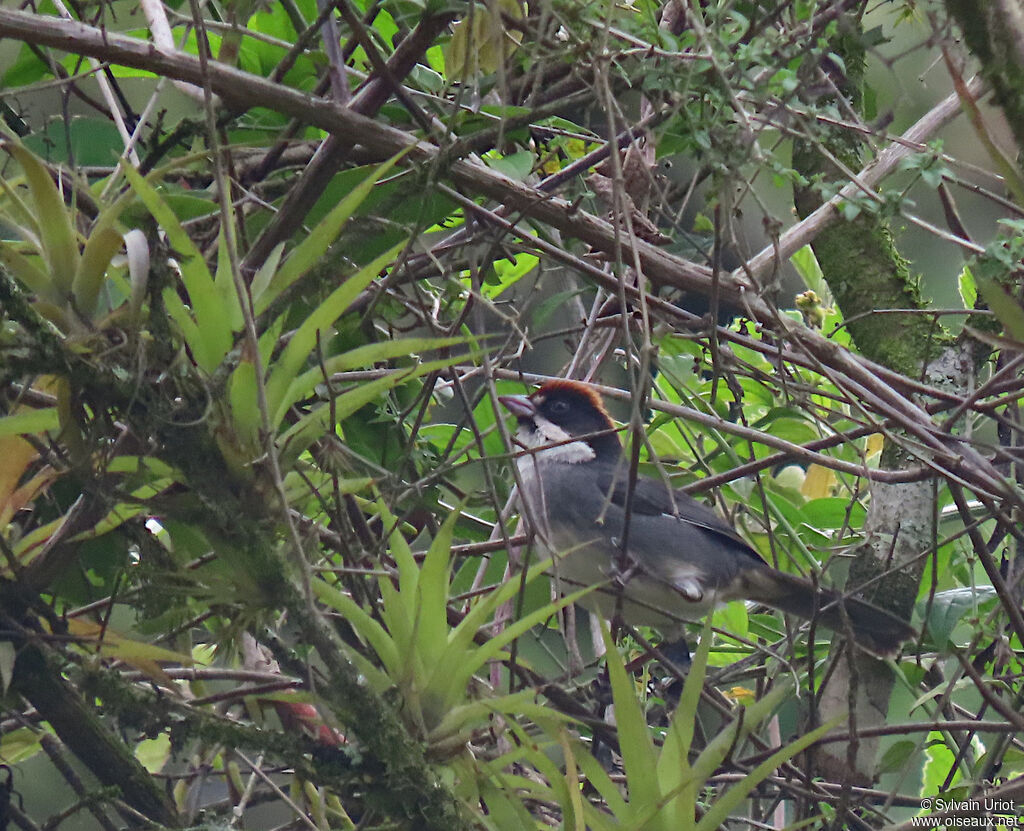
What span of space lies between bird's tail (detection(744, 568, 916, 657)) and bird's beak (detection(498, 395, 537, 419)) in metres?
0.96

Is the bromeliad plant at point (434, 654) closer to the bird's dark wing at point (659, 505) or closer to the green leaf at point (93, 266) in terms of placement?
the green leaf at point (93, 266)

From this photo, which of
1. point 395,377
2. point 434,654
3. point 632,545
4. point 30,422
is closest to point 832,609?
point 632,545

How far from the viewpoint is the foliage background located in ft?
4.85

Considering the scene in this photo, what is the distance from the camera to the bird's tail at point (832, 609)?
263 centimetres

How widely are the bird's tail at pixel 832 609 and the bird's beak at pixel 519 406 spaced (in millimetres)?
963

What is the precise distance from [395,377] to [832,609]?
1974mm

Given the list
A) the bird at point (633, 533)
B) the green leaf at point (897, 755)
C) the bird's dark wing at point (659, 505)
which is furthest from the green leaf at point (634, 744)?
the bird's dark wing at point (659, 505)

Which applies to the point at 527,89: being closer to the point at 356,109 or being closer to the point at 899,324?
the point at 356,109

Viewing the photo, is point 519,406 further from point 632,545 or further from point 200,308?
point 200,308

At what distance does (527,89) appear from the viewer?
8.82ft

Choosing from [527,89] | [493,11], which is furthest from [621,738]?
[527,89]

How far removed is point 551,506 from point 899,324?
1451 mm

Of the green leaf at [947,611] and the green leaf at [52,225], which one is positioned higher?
the green leaf at [52,225]

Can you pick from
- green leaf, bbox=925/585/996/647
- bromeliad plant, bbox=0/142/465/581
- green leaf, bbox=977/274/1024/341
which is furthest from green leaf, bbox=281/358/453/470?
green leaf, bbox=925/585/996/647
